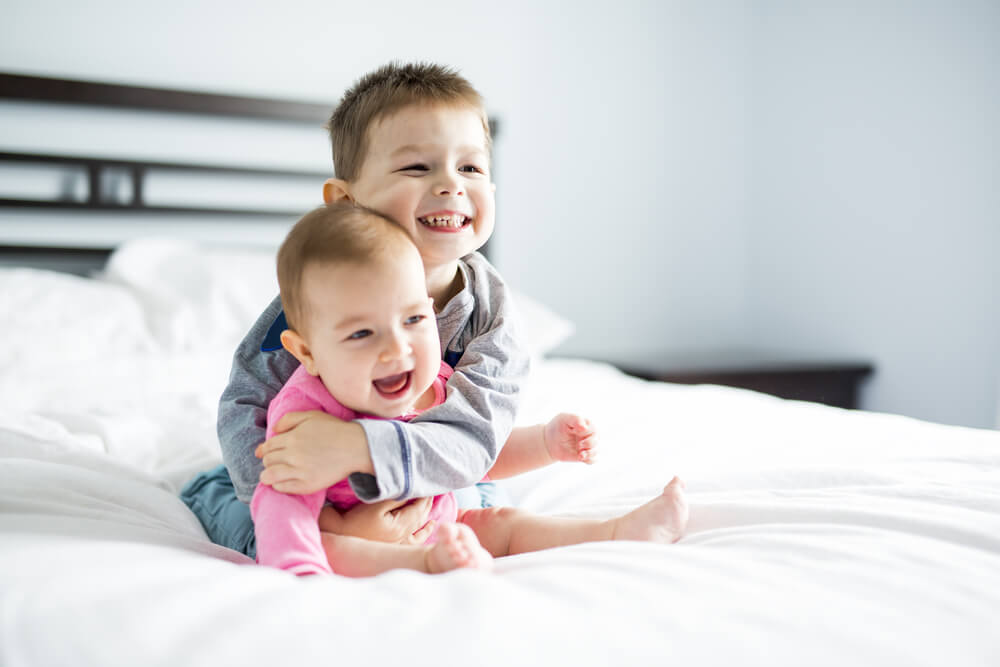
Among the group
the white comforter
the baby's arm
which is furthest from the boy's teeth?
the white comforter

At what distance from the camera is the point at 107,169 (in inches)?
84.0

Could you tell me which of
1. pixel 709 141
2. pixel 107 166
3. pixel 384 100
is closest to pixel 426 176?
pixel 384 100

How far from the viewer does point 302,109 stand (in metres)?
2.31

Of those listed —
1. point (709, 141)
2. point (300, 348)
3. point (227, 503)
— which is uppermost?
point (709, 141)

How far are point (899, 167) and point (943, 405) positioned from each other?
746mm

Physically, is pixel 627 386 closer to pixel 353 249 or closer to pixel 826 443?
pixel 826 443

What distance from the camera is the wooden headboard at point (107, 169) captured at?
202cm

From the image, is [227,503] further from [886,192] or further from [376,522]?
[886,192]

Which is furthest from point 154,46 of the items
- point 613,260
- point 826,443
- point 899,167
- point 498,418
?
point 899,167

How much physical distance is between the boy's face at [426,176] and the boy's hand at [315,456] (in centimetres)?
27

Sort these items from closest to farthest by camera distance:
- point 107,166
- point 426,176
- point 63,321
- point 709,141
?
point 426,176
point 63,321
point 107,166
point 709,141

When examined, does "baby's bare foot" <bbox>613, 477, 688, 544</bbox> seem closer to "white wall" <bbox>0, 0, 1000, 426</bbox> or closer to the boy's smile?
the boy's smile

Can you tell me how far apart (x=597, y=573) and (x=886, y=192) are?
2279mm

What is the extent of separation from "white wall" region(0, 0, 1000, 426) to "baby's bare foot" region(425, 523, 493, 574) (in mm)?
1977
